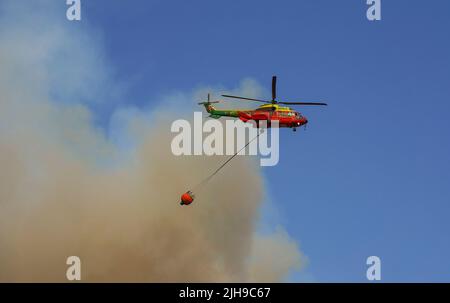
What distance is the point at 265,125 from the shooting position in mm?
164375

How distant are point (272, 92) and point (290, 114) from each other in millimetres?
6086
